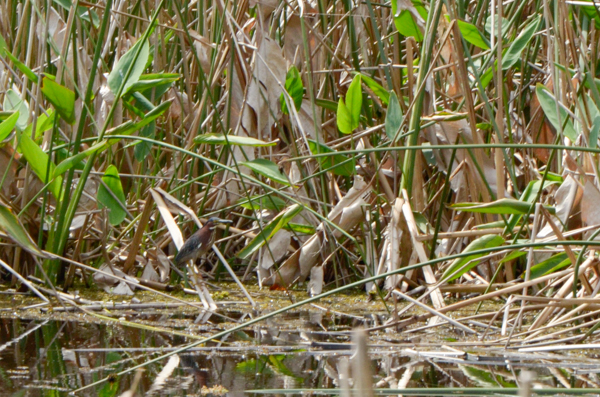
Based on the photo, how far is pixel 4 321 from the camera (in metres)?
2.33

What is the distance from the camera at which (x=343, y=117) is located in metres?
2.78

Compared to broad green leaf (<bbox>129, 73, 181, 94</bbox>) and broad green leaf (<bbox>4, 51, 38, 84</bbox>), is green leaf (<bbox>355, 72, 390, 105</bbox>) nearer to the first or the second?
broad green leaf (<bbox>129, 73, 181, 94</bbox>)

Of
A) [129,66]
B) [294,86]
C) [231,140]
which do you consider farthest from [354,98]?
[129,66]

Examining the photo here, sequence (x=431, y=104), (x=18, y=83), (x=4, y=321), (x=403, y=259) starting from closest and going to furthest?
(x=4, y=321)
(x=403, y=259)
(x=431, y=104)
(x=18, y=83)

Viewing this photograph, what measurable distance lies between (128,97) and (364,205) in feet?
3.13

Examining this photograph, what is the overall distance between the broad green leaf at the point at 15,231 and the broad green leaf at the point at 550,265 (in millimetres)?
1545

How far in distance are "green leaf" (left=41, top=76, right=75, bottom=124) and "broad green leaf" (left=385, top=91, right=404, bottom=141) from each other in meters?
1.08

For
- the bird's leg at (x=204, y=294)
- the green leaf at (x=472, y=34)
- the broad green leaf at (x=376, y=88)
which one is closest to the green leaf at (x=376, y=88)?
the broad green leaf at (x=376, y=88)

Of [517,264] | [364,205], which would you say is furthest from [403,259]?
[517,264]

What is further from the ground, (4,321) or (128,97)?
(128,97)

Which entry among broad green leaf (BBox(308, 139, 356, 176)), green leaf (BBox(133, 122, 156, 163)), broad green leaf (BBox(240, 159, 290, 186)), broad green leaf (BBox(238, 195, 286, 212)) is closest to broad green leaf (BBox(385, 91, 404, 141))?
broad green leaf (BBox(308, 139, 356, 176))

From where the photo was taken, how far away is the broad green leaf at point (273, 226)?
2689mm

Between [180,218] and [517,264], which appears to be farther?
[180,218]

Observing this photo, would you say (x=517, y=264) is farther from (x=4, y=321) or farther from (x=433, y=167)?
(x=4, y=321)
